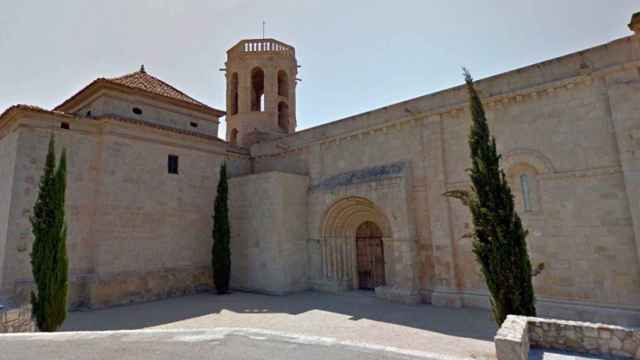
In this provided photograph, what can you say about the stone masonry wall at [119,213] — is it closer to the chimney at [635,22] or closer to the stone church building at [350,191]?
the stone church building at [350,191]

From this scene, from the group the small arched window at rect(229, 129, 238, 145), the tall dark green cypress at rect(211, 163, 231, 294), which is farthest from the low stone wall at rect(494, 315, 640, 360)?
the small arched window at rect(229, 129, 238, 145)

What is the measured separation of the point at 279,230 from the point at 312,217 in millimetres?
1453

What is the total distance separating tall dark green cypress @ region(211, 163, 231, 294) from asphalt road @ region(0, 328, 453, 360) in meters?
7.14

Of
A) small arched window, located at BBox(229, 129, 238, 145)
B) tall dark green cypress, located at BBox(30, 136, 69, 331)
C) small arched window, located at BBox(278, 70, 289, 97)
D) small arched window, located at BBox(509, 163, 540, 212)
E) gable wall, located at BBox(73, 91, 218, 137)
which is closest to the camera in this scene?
tall dark green cypress, located at BBox(30, 136, 69, 331)

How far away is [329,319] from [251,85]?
1272cm

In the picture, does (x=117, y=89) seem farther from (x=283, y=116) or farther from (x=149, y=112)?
(x=283, y=116)

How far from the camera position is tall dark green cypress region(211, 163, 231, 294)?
12859 mm

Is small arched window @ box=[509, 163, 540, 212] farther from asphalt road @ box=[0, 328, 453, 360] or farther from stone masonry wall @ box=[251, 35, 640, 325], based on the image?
asphalt road @ box=[0, 328, 453, 360]

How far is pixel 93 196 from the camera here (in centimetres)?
1135

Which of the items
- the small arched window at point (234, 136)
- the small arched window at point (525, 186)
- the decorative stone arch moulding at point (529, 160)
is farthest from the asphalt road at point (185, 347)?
the small arched window at point (234, 136)

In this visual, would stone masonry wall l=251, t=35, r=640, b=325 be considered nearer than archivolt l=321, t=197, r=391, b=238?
Yes

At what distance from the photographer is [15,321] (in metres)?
8.05

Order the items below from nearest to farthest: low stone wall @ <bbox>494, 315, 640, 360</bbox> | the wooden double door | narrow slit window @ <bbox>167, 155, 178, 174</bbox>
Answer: low stone wall @ <bbox>494, 315, 640, 360</bbox> → the wooden double door → narrow slit window @ <bbox>167, 155, 178, 174</bbox>

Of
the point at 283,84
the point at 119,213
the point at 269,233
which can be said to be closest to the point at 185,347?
the point at 269,233
